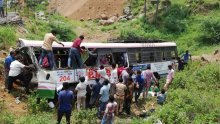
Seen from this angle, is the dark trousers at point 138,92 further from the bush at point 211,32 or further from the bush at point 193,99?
the bush at point 211,32

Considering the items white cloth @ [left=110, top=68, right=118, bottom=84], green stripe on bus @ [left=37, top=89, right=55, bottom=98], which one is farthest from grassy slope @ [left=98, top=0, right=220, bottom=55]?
green stripe on bus @ [left=37, top=89, right=55, bottom=98]

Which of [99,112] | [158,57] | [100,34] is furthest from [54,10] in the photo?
[99,112]

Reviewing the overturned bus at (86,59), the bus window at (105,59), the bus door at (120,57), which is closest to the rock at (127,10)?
the overturned bus at (86,59)

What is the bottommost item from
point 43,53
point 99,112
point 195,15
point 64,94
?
point 99,112

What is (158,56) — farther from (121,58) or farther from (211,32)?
(211,32)

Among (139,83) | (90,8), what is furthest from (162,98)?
(90,8)

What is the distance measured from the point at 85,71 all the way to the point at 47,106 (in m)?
2.17

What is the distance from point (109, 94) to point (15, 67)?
332 centimetres

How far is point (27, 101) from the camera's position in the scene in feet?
45.2

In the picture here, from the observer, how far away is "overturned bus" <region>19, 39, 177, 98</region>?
44.8ft

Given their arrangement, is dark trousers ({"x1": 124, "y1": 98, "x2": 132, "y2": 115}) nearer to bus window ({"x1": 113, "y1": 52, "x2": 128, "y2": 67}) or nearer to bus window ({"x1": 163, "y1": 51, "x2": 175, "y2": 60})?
bus window ({"x1": 113, "y1": 52, "x2": 128, "y2": 67})

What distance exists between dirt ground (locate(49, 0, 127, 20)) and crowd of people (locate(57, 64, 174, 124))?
2398cm

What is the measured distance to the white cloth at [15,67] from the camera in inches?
532

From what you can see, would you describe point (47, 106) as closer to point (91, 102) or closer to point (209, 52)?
point (91, 102)
